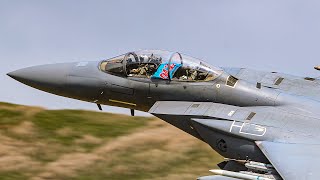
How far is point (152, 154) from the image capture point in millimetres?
22719

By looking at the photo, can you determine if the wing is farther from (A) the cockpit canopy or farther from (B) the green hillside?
(B) the green hillside

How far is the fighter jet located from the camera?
17125 mm

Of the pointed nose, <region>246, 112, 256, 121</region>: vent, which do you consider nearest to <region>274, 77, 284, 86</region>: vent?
<region>246, 112, 256, 121</region>: vent

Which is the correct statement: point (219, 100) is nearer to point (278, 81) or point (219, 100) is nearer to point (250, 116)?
→ point (250, 116)

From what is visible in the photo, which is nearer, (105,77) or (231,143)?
(231,143)

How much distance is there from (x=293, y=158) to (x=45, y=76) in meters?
7.71

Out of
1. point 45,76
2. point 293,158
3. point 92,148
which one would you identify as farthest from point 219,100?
point 92,148

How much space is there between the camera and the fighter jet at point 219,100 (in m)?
17.1

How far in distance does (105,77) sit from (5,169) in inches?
168

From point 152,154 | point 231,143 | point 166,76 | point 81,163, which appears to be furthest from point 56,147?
point 231,143

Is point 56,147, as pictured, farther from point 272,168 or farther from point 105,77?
point 272,168

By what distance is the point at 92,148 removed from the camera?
22.9m

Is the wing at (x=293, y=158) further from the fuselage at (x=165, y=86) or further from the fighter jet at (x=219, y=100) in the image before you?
the fuselage at (x=165, y=86)

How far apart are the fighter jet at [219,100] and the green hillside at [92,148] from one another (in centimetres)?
247
